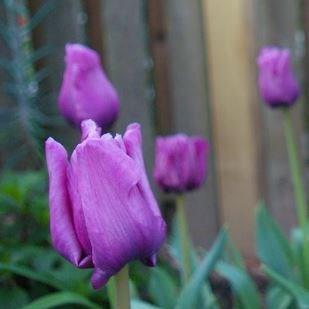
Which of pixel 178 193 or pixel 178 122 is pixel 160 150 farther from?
pixel 178 122

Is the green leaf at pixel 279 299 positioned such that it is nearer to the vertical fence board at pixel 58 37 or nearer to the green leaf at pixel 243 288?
the green leaf at pixel 243 288

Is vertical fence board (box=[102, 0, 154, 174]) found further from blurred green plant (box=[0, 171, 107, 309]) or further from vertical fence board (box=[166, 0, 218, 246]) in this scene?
blurred green plant (box=[0, 171, 107, 309])

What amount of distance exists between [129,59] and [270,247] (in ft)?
3.28

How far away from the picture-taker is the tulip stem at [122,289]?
83cm

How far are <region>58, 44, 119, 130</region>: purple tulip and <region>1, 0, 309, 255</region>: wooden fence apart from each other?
108 centimetres

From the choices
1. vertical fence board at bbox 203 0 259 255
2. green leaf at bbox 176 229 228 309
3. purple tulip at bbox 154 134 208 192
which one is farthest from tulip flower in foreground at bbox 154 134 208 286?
vertical fence board at bbox 203 0 259 255

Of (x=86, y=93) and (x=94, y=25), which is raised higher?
(x=94, y=25)

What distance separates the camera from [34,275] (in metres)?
1.33

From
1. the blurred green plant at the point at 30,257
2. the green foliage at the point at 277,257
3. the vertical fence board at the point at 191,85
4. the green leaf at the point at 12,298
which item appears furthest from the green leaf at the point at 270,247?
the vertical fence board at the point at 191,85

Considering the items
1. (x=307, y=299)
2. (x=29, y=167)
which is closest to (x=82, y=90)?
(x=307, y=299)

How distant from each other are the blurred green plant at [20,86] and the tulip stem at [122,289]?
5.07 feet

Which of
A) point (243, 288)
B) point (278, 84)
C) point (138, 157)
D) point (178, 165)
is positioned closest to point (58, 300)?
point (178, 165)

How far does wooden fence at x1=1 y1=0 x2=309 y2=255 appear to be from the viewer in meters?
2.51

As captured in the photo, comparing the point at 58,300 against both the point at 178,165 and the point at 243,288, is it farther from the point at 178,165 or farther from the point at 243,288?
the point at 243,288
